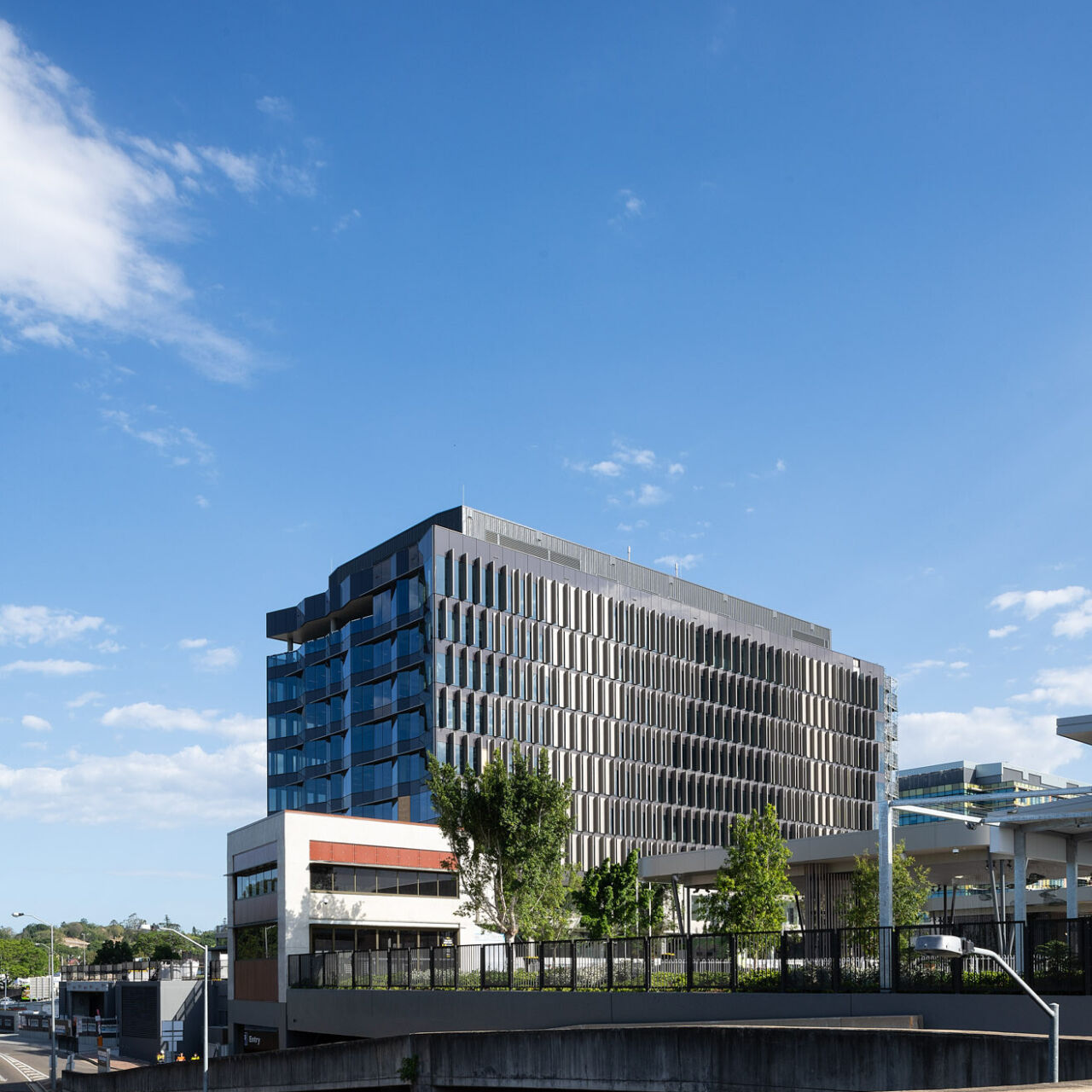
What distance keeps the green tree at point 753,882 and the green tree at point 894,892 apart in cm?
318

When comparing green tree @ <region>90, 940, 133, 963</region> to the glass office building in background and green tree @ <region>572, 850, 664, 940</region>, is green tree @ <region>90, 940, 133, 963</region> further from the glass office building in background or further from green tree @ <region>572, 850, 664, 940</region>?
green tree @ <region>572, 850, 664, 940</region>

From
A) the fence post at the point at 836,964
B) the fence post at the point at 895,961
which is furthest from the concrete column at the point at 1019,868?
the fence post at the point at 836,964

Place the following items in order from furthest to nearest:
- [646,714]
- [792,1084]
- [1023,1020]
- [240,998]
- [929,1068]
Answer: [646,714] < [240,998] < [1023,1020] < [792,1084] < [929,1068]

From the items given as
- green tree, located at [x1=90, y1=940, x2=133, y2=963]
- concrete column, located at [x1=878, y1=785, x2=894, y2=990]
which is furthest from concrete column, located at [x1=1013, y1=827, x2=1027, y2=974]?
green tree, located at [x1=90, y1=940, x2=133, y2=963]

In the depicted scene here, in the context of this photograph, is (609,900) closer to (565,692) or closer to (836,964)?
(836,964)

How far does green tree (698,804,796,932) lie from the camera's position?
2159 inches

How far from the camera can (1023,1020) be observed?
82.1 feet

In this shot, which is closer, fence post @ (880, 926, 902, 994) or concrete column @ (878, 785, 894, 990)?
fence post @ (880, 926, 902, 994)

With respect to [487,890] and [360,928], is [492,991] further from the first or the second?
[360,928]

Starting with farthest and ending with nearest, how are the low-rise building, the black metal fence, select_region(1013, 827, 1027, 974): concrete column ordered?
the low-rise building
select_region(1013, 827, 1027, 974): concrete column
the black metal fence

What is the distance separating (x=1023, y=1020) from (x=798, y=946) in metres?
5.86

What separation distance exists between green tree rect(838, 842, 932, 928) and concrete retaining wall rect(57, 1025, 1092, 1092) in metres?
27.8

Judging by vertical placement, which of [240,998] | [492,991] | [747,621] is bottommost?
[240,998]

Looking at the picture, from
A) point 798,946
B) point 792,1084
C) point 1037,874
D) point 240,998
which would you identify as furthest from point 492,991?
point 1037,874
